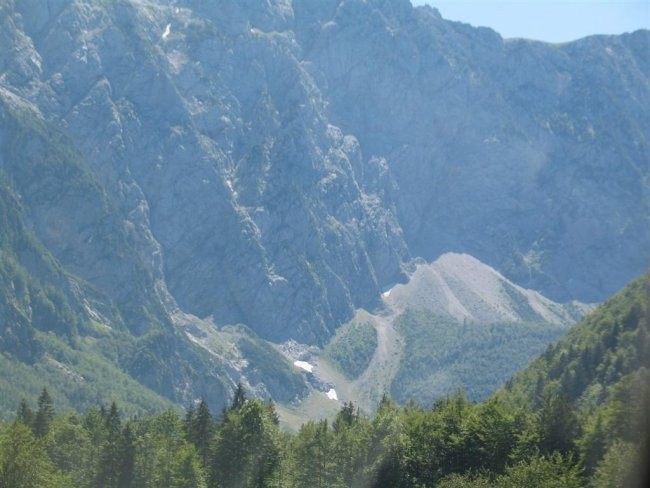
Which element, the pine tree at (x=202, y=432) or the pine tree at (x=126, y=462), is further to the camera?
the pine tree at (x=202, y=432)

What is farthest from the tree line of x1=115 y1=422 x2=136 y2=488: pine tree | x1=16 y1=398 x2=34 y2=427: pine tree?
x1=16 y1=398 x2=34 y2=427: pine tree

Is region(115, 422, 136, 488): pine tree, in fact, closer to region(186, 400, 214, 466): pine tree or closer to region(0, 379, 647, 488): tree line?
region(0, 379, 647, 488): tree line

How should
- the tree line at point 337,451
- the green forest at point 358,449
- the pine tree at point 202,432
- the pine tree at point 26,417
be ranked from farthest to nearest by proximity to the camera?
the pine tree at point 26,417 → the pine tree at point 202,432 → the tree line at point 337,451 → the green forest at point 358,449

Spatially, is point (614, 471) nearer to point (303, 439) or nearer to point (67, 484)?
point (303, 439)

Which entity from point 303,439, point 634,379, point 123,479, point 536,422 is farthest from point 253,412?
point 634,379


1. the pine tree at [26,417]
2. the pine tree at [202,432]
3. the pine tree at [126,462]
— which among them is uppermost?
the pine tree at [26,417]

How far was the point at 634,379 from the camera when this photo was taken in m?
110

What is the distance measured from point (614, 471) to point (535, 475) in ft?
23.2

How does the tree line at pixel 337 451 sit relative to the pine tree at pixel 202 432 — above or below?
below

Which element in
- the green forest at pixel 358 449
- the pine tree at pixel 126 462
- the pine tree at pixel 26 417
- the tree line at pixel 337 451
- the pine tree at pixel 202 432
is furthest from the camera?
the pine tree at pixel 26 417

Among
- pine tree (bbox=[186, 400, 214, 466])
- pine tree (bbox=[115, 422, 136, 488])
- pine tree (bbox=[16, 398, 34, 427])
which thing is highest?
pine tree (bbox=[16, 398, 34, 427])

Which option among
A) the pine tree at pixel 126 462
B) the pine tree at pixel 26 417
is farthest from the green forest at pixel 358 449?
the pine tree at pixel 26 417

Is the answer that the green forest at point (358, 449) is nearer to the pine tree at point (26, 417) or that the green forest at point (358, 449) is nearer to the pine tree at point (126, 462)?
the pine tree at point (126, 462)

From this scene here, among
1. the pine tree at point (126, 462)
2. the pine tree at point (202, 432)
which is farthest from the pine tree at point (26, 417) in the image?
the pine tree at point (126, 462)
